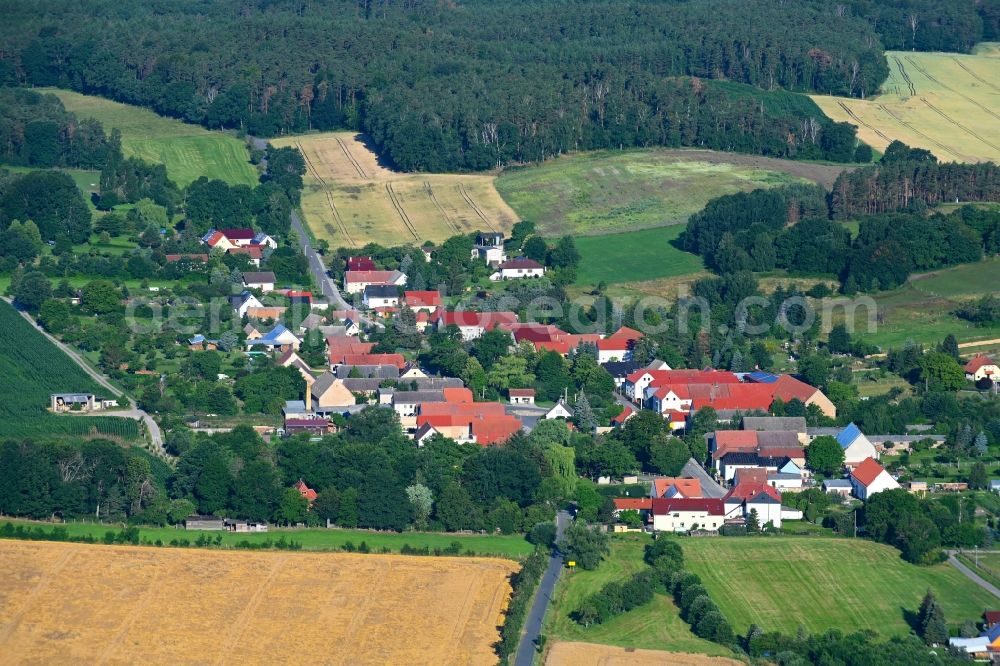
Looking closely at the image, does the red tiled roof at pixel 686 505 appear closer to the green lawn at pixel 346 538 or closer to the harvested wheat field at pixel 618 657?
the green lawn at pixel 346 538

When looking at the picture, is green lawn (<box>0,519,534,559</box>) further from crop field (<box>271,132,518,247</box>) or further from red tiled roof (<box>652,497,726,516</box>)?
crop field (<box>271,132,518,247</box>)

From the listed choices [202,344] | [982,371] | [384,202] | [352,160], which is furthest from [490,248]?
[982,371]

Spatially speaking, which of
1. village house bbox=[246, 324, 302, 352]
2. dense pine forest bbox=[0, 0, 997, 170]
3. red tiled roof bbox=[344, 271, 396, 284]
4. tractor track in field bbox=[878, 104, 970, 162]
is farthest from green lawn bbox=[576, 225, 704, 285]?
tractor track in field bbox=[878, 104, 970, 162]

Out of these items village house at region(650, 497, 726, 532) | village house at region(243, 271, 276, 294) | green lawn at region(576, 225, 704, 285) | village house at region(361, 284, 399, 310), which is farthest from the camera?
green lawn at region(576, 225, 704, 285)

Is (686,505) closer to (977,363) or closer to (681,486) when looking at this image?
(681,486)

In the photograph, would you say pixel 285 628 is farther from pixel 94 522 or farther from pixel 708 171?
pixel 708 171

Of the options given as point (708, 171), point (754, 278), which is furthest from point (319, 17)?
point (754, 278)

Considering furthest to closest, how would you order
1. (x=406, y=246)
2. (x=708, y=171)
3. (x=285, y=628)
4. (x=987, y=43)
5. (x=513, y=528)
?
(x=987, y=43) → (x=708, y=171) → (x=406, y=246) → (x=513, y=528) → (x=285, y=628)
